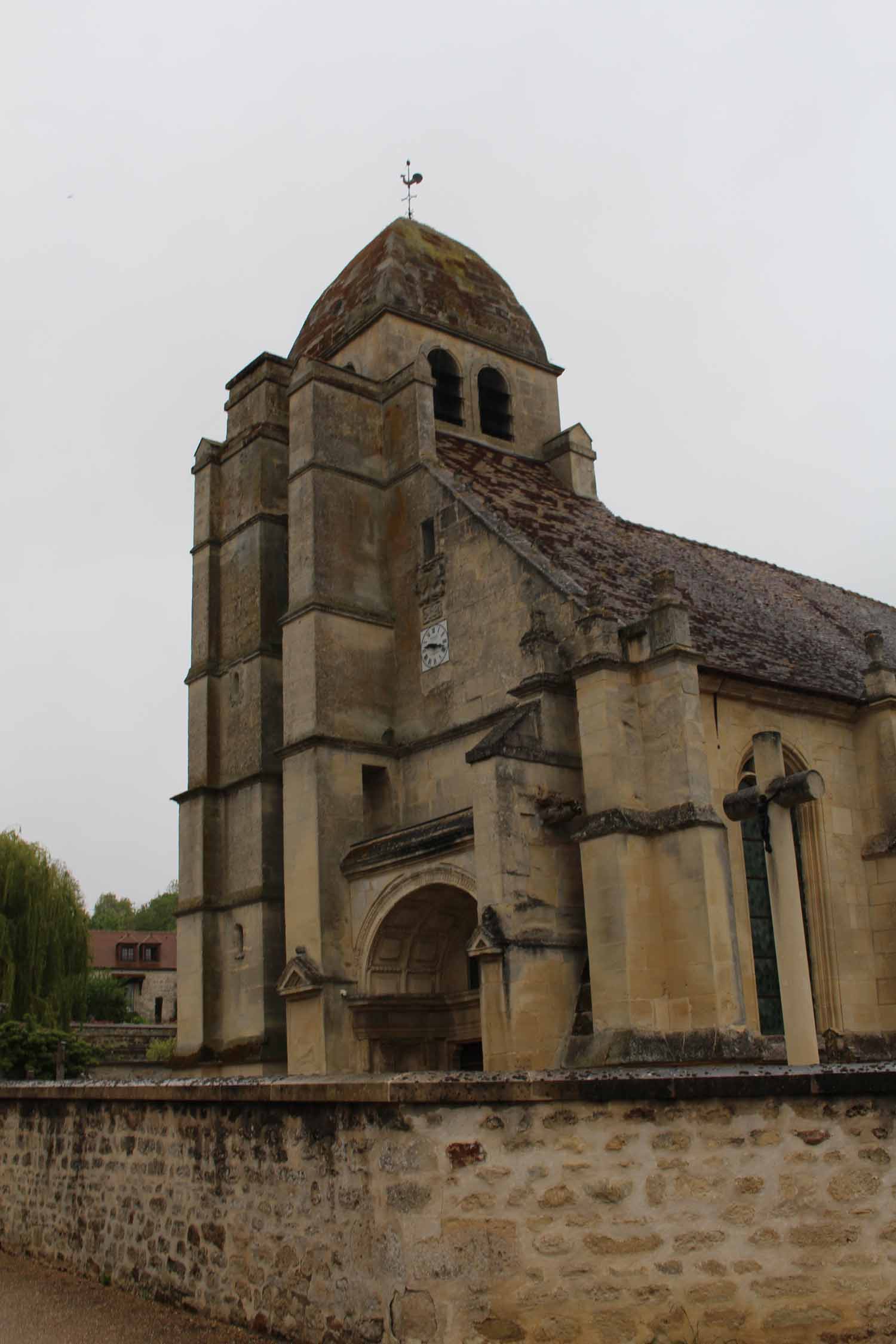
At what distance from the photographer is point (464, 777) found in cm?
1864

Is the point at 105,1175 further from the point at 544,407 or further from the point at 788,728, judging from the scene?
the point at 544,407

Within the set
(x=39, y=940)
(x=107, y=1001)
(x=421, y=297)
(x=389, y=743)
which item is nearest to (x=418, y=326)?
(x=421, y=297)

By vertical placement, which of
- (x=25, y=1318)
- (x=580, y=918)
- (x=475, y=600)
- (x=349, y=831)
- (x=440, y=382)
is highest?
(x=440, y=382)

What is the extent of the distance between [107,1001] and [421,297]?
40.2 metres

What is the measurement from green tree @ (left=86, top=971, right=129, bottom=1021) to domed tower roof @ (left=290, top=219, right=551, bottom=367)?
3699 centimetres

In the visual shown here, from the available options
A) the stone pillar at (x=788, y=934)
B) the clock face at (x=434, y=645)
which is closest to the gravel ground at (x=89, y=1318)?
the stone pillar at (x=788, y=934)

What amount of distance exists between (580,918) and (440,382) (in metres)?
12.1

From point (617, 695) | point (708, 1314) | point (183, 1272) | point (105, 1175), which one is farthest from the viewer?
point (617, 695)

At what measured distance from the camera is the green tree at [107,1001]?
181 ft

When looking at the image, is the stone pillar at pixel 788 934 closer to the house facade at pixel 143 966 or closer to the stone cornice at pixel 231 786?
the stone cornice at pixel 231 786

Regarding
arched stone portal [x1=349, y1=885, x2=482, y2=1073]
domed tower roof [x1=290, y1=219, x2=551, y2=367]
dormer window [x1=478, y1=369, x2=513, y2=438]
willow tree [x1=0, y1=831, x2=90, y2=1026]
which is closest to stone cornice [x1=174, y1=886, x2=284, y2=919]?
arched stone portal [x1=349, y1=885, x2=482, y2=1073]

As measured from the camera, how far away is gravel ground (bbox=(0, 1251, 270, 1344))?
7820 mm

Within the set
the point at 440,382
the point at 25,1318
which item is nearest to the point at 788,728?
the point at 440,382

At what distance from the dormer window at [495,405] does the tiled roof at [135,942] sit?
42.7 metres
